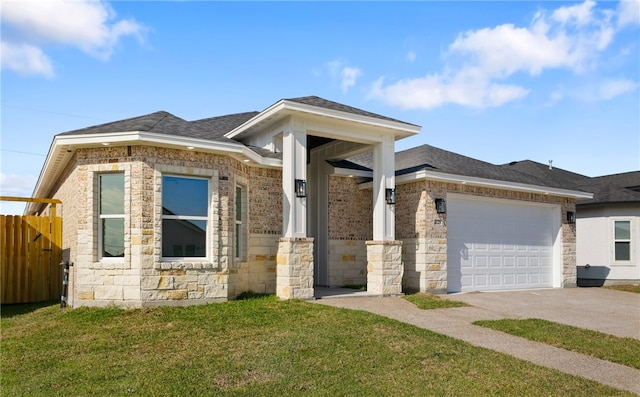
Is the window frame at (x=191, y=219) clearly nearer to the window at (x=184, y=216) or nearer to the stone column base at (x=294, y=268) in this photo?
the window at (x=184, y=216)

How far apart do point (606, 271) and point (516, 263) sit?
5452 mm

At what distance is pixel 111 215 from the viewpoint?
32.4 feet

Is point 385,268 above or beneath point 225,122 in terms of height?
beneath

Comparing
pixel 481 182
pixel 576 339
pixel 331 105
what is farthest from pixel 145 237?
pixel 481 182

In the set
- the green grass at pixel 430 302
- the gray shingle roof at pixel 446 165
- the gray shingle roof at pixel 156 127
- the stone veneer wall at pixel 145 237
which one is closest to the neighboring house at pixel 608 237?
the gray shingle roof at pixel 446 165

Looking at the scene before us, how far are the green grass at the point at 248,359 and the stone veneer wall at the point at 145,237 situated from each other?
Result: 0.50 meters

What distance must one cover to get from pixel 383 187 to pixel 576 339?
574cm

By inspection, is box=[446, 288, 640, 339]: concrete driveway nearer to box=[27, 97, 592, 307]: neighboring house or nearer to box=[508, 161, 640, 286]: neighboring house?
box=[27, 97, 592, 307]: neighboring house

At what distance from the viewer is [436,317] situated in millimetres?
9836

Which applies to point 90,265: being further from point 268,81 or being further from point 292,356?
point 268,81

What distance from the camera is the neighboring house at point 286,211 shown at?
32.0ft

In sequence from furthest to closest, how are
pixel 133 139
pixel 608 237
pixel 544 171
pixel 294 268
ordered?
pixel 544 171 → pixel 608 237 → pixel 294 268 → pixel 133 139

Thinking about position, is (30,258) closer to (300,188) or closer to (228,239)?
(228,239)

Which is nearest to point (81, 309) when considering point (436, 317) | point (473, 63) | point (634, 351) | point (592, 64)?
point (436, 317)
